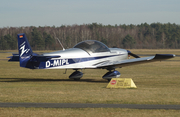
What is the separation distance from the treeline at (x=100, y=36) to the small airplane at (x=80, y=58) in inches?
3813

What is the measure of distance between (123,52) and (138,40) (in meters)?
130

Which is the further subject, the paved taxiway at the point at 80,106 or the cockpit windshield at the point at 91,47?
the cockpit windshield at the point at 91,47

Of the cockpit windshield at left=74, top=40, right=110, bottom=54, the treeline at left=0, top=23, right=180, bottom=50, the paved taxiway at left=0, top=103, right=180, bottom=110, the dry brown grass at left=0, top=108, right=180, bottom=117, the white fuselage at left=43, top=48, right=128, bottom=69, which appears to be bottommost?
the treeline at left=0, top=23, right=180, bottom=50

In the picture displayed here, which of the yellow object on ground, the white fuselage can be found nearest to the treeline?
the white fuselage

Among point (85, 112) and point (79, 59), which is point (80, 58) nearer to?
point (79, 59)

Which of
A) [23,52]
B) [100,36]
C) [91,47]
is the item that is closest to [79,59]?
[91,47]

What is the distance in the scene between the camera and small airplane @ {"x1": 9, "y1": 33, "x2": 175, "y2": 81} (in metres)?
16.9

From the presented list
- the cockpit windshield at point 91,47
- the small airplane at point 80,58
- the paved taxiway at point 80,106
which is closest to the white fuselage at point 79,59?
the small airplane at point 80,58

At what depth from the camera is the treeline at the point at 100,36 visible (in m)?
125

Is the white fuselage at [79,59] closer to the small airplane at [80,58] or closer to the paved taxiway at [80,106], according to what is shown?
the small airplane at [80,58]

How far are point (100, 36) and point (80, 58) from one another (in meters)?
134

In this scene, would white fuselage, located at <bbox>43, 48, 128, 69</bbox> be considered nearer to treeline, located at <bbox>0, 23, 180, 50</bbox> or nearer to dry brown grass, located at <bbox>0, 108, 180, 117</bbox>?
dry brown grass, located at <bbox>0, 108, 180, 117</bbox>

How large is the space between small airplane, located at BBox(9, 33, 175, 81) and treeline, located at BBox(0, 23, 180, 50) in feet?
318

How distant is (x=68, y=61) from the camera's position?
17422mm
